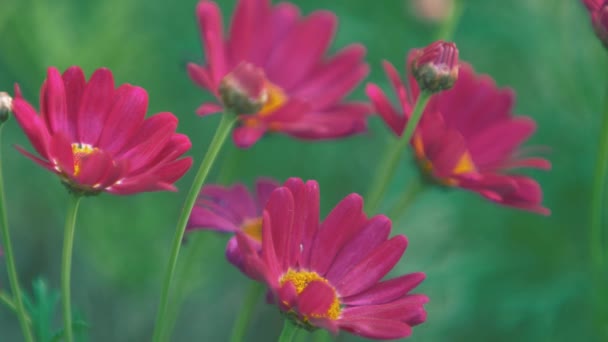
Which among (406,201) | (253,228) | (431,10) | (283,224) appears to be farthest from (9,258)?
(431,10)

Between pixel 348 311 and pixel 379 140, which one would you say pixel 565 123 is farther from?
pixel 348 311

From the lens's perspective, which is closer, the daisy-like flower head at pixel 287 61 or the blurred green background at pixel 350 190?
the daisy-like flower head at pixel 287 61

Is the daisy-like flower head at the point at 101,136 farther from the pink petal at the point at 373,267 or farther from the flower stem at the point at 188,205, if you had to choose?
the pink petal at the point at 373,267

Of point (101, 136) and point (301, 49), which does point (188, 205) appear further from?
point (301, 49)

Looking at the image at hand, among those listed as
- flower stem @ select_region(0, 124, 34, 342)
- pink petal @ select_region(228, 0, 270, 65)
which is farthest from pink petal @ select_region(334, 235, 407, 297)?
pink petal @ select_region(228, 0, 270, 65)

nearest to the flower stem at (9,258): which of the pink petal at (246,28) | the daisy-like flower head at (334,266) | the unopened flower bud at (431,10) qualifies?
the daisy-like flower head at (334,266)

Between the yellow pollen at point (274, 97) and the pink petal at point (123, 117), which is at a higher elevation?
the yellow pollen at point (274, 97)
